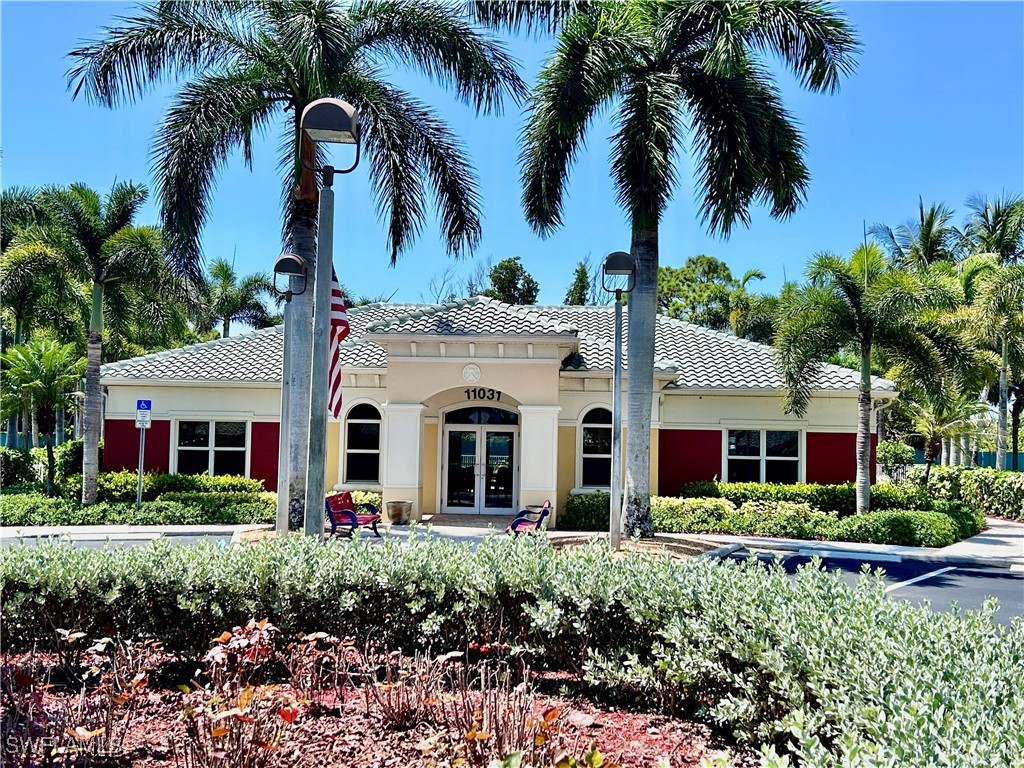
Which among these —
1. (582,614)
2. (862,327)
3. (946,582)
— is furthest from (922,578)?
(582,614)

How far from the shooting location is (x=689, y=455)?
20.6m

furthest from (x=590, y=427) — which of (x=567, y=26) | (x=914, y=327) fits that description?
(x=567, y=26)

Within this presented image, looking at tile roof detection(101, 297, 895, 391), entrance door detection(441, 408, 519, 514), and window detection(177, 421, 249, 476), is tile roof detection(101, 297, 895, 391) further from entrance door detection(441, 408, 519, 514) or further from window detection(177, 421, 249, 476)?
entrance door detection(441, 408, 519, 514)

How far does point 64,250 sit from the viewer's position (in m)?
20.0

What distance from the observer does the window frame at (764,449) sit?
20438 mm

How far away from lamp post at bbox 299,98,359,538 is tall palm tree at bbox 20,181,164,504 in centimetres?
1397

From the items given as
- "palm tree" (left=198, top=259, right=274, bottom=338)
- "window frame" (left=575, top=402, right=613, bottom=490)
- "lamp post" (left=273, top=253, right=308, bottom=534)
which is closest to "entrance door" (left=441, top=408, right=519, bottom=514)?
"window frame" (left=575, top=402, right=613, bottom=490)

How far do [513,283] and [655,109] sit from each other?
1201 inches

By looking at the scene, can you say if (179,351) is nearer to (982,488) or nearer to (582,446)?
(582,446)

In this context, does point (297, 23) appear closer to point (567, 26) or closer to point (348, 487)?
point (567, 26)

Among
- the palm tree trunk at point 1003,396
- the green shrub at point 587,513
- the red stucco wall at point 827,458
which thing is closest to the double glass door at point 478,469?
the green shrub at point 587,513

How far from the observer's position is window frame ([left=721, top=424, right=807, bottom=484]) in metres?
20.4

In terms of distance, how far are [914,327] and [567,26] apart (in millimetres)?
11150

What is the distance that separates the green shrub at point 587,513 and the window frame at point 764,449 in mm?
3874
